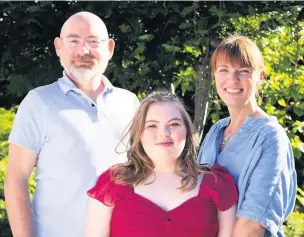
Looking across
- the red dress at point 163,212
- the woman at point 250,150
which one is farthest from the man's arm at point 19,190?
the woman at point 250,150

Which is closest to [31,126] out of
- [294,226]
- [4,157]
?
[4,157]

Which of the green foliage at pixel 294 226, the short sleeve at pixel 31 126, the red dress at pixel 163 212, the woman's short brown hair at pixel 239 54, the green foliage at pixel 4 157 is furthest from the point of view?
the green foliage at pixel 294 226

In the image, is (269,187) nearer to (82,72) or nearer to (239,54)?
(239,54)

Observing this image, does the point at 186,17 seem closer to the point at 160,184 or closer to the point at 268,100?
the point at 268,100

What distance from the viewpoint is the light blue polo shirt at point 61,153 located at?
300cm

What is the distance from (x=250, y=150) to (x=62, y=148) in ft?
2.62

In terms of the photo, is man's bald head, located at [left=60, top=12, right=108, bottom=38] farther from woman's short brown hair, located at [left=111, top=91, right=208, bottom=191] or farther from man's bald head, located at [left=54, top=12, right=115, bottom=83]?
woman's short brown hair, located at [left=111, top=91, right=208, bottom=191]

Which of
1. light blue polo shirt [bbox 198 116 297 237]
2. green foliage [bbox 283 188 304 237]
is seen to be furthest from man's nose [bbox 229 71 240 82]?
green foliage [bbox 283 188 304 237]

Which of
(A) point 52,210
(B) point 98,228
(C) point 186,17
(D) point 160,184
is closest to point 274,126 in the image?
(D) point 160,184

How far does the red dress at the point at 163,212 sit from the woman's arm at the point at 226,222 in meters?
0.02

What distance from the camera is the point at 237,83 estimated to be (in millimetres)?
2871

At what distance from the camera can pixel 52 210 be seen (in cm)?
304

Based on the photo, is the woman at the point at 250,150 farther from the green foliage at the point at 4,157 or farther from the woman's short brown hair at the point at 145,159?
the green foliage at the point at 4,157

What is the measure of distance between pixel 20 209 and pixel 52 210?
14 cm
